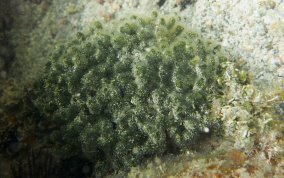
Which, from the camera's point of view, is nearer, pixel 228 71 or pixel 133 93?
pixel 228 71

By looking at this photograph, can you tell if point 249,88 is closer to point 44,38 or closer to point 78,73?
point 78,73

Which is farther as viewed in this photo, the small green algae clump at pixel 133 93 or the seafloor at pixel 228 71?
the small green algae clump at pixel 133 93

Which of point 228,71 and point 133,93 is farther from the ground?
point 228,71

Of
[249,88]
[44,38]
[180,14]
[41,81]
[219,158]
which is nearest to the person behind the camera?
[219,158]

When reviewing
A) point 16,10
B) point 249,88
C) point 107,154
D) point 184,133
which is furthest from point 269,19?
point 16,10

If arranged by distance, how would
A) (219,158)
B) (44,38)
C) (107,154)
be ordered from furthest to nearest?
(44,38), (107,154), (219,158)

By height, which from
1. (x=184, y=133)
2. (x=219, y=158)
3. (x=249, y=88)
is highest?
(x=249, y=88)

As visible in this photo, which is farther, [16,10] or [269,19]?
[16,10]

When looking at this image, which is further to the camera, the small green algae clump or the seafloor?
the small green algae clump
